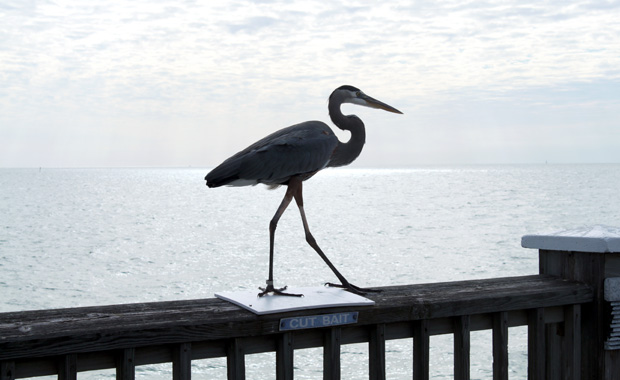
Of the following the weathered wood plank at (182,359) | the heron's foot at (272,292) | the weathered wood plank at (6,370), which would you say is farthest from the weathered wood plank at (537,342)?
the weathered wood plank at (6,370)

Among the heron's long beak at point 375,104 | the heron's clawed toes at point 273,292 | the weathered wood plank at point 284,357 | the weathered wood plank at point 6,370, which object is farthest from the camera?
the heron's long beak at point 375,104

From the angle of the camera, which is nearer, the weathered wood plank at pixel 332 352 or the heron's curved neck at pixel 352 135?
the weathered wood plank at pixel 332 352

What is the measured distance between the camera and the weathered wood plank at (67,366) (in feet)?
7.38

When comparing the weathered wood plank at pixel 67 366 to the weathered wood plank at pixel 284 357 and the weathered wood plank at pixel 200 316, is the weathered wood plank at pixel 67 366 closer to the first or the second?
the weathered wood plank at pixel 200 316

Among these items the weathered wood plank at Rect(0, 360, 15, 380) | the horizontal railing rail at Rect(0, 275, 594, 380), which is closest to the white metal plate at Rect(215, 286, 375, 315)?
the horizontal railing rail at Rect(0, 275, 594, 380)

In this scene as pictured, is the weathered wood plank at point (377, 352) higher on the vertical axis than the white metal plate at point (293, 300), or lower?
lower

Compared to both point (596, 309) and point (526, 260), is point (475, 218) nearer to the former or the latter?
point (526, 260)

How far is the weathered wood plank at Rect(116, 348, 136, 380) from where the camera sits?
2.32 m

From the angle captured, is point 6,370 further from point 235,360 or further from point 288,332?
point 288,332

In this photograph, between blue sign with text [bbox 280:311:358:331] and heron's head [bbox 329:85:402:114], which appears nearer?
blue sign with text [bbox 280:311:358:331]

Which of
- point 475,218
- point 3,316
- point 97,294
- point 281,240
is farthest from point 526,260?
point 3,316

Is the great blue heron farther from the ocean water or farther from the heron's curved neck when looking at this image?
the ocean water

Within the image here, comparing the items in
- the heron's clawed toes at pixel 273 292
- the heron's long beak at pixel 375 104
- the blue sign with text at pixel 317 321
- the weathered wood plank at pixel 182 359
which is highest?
the heron's long beak at pixel 375 104

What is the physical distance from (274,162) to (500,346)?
4.83ft
